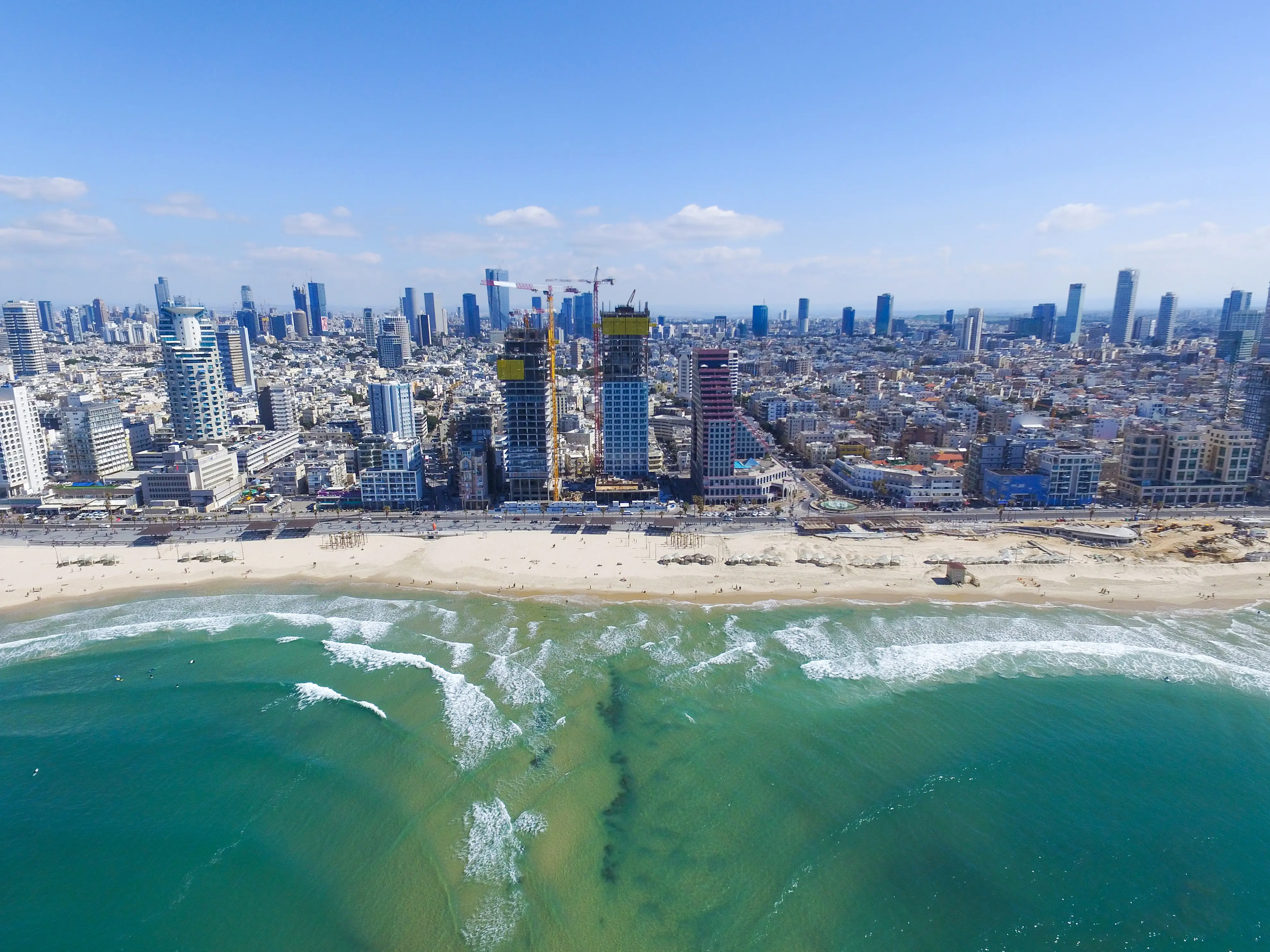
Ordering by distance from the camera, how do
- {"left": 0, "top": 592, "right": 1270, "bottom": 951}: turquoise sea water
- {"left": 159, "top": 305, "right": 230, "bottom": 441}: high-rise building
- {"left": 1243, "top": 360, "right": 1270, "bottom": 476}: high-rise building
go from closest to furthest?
1. {"left": 0, "top": 592, "right": 1270, "bottom": 951}: turquoise sea water
2. {"left": 1243, "top": 360, "right": 1270, "bottom": 476}: high-rise building
3. {"left": 159, "top": 305, "right": 230, "bottom": 441}: high-rise building

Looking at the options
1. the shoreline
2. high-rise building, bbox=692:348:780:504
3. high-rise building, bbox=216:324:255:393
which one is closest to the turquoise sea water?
the shoreline

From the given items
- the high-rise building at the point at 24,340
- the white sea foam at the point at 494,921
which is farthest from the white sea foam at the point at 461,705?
the high-rise building at the point at 24,340

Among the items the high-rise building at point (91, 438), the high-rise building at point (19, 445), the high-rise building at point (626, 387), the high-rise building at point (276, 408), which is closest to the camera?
the high-rise building at point (19, 445)

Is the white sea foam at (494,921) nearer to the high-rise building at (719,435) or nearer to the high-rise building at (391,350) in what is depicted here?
the high-rise building at (719,435)

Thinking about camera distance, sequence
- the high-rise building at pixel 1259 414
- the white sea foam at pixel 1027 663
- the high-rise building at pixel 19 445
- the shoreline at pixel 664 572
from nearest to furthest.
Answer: the white sea foam at pixel 1027 663 < the shoreline at pixel 664 572 < the high-rise building at pixel 19 445 < the high-rise building at pixel 1259 414

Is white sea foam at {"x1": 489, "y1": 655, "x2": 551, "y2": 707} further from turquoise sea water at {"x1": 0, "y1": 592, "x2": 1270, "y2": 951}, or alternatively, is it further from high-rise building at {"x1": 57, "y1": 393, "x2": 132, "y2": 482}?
high-rise building at {"x1": 57, "y1": 393, "x2": 132, "y2": 482}

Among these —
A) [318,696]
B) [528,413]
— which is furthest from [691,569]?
[318,696]

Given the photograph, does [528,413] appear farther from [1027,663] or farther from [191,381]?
[191,381]
